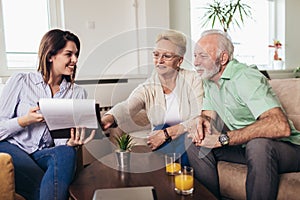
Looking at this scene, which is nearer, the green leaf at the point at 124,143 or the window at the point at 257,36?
the green leaf at the point at 124,143

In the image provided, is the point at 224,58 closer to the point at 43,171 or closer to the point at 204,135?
the point at 204,135

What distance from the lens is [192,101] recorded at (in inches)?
69.8

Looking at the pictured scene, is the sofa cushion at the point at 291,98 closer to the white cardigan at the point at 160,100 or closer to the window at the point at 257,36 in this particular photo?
the white cardigan at the point at 160,100

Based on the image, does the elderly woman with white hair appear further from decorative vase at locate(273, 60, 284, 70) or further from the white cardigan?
decorative vase at locate(273, 60, 284, 70)

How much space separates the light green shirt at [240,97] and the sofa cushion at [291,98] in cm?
22

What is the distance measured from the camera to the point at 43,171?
1.35 metres

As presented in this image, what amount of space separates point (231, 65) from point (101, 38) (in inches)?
65.2

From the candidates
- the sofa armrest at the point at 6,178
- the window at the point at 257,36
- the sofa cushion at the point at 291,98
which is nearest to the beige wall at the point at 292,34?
the window at the point at 257,36

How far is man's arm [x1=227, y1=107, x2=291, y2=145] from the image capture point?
1329 mm

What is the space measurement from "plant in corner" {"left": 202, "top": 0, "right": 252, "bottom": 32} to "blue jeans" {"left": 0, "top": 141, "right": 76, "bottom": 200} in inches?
102

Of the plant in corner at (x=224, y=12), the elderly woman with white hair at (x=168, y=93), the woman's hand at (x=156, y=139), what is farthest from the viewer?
the plant in corner at (x=224, y=12)

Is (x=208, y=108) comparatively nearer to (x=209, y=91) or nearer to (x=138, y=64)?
(x=209, y=91)

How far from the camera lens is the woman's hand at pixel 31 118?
4.45 feet

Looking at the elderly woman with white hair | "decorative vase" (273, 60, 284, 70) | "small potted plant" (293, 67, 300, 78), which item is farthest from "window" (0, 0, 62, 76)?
"small potted plant" (293, 67, 300, 78)
